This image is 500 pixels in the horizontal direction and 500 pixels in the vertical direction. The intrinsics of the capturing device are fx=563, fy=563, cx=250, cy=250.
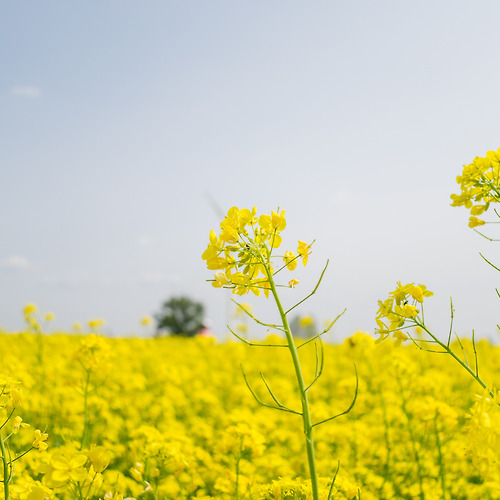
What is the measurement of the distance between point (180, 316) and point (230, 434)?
28.6 m

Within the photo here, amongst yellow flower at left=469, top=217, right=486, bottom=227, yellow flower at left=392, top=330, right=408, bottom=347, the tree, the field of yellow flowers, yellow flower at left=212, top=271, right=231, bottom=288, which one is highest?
the tree

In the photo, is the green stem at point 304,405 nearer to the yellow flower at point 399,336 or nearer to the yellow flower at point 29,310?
the yellow flower at point 399,336

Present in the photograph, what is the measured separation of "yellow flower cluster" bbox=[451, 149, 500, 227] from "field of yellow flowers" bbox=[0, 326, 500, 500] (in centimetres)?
63

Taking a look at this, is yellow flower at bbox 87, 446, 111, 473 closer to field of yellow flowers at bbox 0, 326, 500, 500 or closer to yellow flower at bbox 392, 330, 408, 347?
field of yellow flowers at bbox 0, 326, 500, 500

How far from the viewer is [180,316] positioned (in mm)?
30797

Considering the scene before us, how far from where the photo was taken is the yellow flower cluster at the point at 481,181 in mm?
2098

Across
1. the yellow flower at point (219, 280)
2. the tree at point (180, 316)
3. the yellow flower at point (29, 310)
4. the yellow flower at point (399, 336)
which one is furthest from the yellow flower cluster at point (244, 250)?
the tree at point (180, 316)

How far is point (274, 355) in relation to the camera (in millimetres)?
9180

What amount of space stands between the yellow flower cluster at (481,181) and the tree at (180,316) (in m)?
28.6

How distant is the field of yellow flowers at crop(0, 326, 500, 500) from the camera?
1.68 metres

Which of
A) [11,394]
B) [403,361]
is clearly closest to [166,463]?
[11,394]

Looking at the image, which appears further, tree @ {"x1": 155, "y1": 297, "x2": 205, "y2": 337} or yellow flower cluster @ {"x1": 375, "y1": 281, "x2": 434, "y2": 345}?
tree @ {"x1": 155, "y1": 297, "x2": 205, "y2": 337}

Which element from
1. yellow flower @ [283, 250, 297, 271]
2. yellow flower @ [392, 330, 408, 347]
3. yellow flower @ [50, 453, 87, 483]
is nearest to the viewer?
yellow flower @ [50, 453, 87, 483]

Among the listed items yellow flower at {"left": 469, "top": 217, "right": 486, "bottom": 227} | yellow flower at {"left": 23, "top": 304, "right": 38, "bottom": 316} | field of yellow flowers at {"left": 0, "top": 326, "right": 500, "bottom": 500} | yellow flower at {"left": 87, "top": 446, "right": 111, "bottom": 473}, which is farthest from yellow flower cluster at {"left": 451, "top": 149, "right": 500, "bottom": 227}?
yellow flower at {"left": 23, "top": 304, "right": 38, "bottom": 316}
